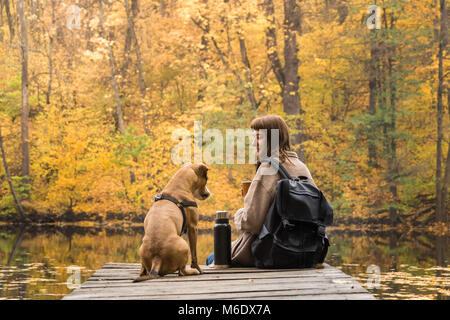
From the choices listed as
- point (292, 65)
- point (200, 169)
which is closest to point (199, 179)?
point (200, 169)

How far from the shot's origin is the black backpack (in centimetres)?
402

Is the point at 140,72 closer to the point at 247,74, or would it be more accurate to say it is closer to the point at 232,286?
the point at 247,74

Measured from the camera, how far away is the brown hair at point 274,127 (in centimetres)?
420

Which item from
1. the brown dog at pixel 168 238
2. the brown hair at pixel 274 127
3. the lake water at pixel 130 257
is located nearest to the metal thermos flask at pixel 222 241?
the brown dog at pixel 168 238

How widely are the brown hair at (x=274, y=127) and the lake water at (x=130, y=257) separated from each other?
4091 millimetres

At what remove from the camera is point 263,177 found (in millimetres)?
4266

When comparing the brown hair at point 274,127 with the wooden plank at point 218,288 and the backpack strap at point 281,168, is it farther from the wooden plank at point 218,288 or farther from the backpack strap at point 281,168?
the wooden plank at point 218,288

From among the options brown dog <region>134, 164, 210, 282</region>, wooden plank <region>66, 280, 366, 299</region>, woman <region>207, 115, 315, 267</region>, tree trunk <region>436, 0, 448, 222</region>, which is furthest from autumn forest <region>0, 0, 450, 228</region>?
wooden plank <region>66, 280, 366, 299</region>

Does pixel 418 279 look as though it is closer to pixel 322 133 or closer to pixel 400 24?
pixel 322 133

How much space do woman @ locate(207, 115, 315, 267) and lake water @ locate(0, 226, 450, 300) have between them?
396 cm

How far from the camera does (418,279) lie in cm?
Answer: 903

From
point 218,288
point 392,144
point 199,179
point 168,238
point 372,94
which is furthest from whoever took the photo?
point 372,94

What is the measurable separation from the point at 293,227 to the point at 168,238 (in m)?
0.93

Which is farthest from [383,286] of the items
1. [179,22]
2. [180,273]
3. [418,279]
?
[179,22]
